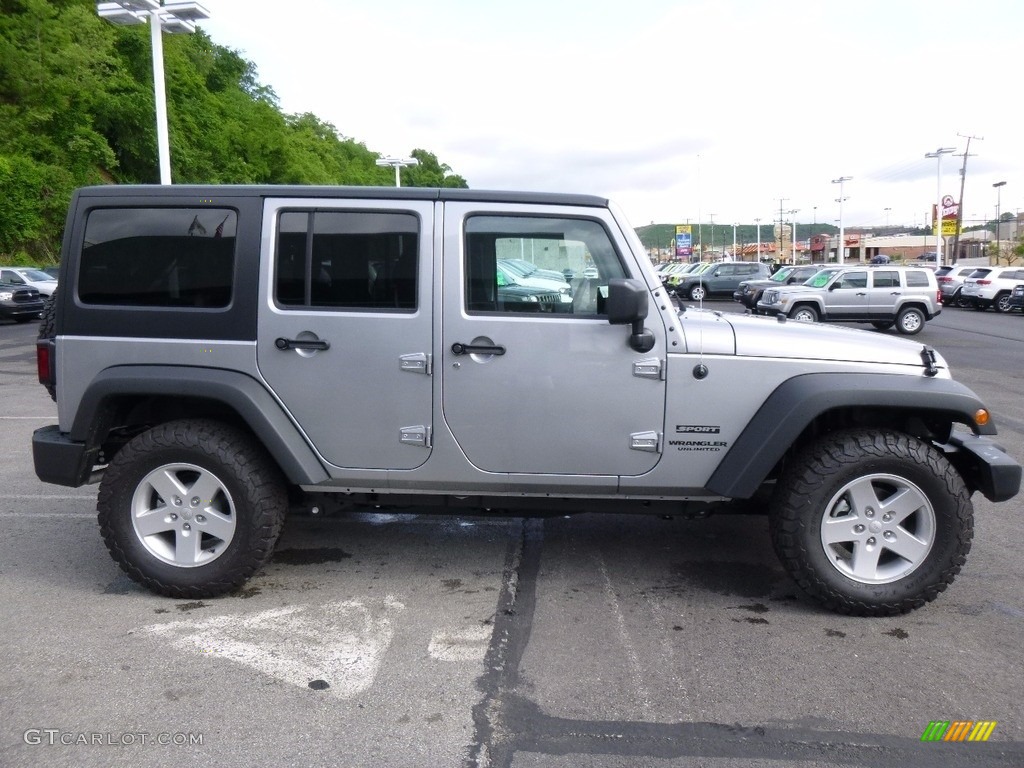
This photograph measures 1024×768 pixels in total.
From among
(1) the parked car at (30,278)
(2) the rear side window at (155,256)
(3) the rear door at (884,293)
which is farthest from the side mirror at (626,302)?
(1) the parked car at (30,278)

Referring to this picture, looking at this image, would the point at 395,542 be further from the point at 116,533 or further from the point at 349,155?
the point at 349,155

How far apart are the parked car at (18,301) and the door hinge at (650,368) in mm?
24569

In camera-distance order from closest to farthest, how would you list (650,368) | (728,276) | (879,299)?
(650,368), (879,299), (728,276)

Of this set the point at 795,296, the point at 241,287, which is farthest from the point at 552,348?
the point at 795,296

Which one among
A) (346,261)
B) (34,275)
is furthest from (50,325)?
(34,275)

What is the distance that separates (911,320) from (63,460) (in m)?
22.9

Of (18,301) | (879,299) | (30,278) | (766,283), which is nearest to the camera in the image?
(879,299)

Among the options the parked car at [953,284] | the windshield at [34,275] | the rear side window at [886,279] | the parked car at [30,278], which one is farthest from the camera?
the parked car at [953,284]

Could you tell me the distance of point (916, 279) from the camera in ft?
77.8

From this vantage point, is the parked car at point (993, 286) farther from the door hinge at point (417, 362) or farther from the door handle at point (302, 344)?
the door handle at point (302, 344)

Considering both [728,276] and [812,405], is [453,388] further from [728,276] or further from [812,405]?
[728,276]

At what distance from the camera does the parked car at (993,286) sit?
33.2m

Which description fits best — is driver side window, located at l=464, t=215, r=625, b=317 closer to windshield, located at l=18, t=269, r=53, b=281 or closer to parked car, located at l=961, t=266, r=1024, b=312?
windshield, located at l=18, t=269, r=53, b=281

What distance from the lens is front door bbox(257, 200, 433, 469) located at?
441cm
